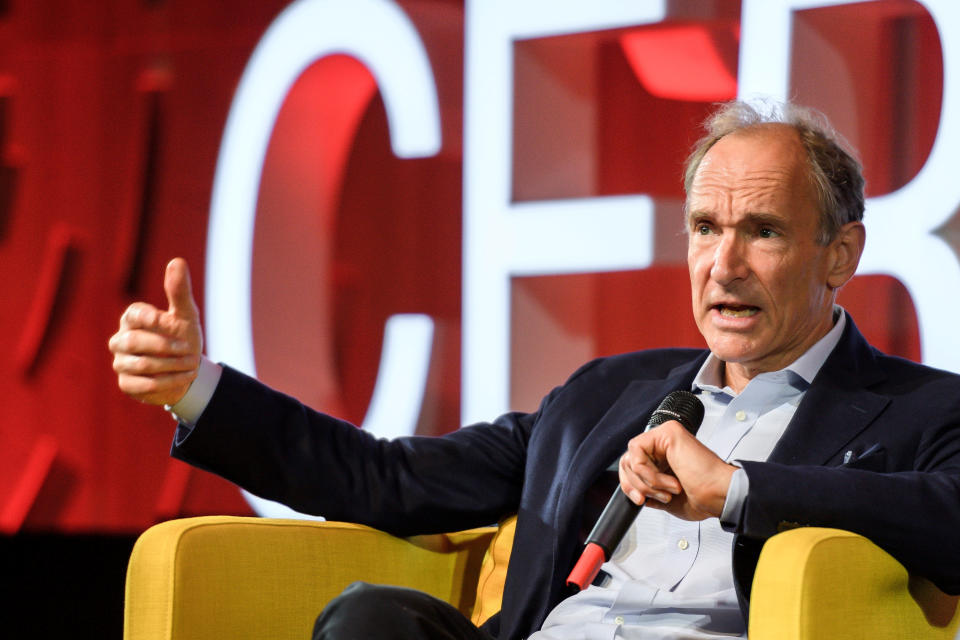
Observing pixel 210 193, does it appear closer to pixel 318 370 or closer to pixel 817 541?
pixel 318 370

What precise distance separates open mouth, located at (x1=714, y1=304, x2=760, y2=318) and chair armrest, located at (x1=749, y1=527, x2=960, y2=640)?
19.4 inches

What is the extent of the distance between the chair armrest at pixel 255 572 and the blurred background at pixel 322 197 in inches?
40.6

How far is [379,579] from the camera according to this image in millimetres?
1856

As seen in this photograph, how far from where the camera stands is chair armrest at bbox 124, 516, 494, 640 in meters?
1.59

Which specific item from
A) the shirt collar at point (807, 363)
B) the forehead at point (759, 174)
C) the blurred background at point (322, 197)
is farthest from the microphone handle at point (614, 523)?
the blurred background at point (322, 197)

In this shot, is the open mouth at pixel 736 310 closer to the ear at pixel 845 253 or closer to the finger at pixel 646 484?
the ear at pixel 845 253

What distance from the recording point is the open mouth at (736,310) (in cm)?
182

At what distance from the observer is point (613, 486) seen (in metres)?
1.88

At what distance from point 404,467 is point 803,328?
2.30 feet

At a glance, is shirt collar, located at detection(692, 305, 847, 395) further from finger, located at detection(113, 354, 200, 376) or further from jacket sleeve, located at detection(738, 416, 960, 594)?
finger, located at detection(113, 354, 200, 376)

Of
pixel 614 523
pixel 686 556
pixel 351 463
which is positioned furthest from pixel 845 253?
pixel 351 463

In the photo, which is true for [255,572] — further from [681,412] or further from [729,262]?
[729,262]

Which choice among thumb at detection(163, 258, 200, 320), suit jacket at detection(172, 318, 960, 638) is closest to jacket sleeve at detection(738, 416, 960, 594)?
suit jacket at detection(172, 318, 960, 638)

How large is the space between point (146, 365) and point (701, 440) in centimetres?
86
